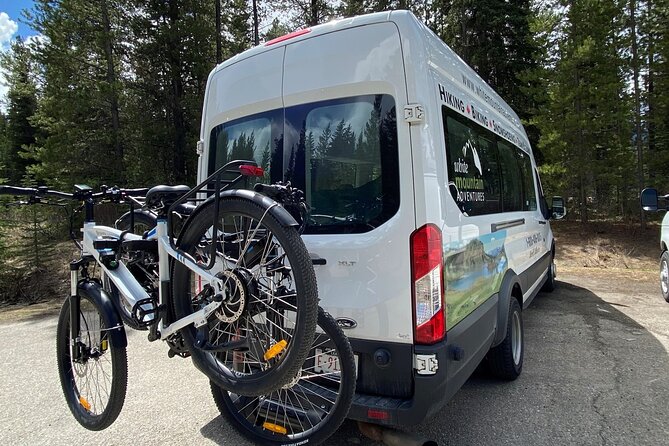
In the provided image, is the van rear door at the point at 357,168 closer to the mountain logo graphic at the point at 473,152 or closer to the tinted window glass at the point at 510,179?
the mountain logo graphic at the point at 473,152

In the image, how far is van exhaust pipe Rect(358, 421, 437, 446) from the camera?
2473mm

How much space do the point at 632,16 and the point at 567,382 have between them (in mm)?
15891

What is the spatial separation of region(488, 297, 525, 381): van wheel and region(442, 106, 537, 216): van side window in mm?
961

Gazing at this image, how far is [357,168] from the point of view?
2.63 m

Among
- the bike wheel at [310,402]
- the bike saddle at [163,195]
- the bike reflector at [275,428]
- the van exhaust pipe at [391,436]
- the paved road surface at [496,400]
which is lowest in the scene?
the paved road surface at [496,400]

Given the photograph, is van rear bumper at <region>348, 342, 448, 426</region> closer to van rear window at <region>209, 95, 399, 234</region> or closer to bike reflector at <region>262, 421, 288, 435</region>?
bike reflector at <region>262, 421, 288, 435</region>

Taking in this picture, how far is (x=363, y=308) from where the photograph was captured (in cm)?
247

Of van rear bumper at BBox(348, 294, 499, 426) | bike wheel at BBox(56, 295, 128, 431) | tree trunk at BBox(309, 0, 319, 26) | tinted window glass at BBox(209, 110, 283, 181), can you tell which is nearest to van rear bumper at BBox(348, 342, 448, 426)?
van rear bumper at BBox(348, 294, 499, 426)

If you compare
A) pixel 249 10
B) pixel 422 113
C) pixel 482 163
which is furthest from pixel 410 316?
pixel 249 10

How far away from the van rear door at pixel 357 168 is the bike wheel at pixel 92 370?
125 centimetres

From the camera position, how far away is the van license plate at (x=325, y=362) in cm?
244

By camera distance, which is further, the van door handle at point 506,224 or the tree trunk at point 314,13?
the tree trunk at point 314,13

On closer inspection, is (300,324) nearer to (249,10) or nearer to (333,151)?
(333,151)

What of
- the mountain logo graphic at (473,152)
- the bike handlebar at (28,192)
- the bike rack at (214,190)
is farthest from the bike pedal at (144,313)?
the mountain logo graphic at (473,152)
